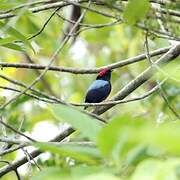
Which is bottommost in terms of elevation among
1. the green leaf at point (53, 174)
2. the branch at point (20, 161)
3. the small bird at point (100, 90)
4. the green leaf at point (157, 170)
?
the small bird at point (100, 90)

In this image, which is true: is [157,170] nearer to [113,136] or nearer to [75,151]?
[113,136]

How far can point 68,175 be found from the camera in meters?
0.88

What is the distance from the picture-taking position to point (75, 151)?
3.14 feet

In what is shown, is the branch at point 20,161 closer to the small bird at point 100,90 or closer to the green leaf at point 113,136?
the small bird at point 100,90

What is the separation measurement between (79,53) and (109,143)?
19.2 ft

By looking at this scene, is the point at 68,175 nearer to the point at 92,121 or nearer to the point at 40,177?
the point at 40,177

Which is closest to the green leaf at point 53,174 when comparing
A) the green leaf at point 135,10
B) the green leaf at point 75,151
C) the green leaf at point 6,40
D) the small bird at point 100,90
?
the green leaf at point 75,151

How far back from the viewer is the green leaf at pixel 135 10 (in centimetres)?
174

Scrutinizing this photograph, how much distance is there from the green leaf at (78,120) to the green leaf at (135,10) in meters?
0.76

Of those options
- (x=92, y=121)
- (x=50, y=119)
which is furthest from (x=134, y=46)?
(x=92, y=121)

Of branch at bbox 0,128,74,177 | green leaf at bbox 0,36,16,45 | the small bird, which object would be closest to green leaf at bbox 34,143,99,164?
green leaf at bbox 0,36,16,45

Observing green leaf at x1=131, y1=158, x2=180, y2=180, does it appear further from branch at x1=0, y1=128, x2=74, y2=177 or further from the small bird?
the small bird

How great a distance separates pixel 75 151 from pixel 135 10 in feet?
2.90

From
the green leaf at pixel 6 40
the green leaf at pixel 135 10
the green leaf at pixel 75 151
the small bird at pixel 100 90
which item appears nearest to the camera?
the green leaf at pixel 75 151
